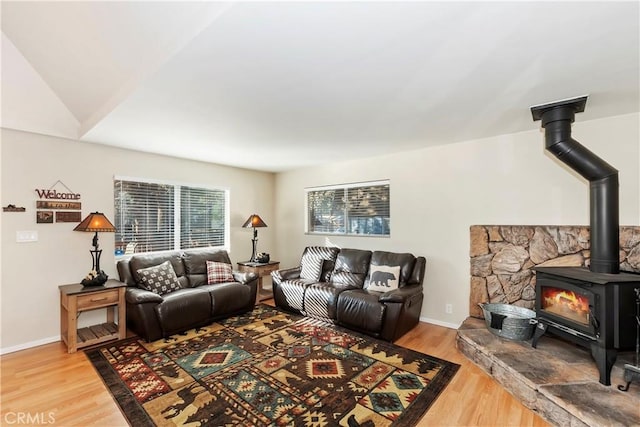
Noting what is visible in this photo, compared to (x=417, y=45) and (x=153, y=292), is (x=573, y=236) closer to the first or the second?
(x=417, y=45)

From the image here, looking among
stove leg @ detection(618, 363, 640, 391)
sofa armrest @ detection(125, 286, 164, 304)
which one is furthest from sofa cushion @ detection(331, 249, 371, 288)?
stove leg @ detection(618, 363, 640, 391)

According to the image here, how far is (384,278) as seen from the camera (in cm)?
378

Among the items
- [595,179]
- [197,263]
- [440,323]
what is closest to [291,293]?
[197,263]

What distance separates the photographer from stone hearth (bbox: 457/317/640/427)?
1835mm

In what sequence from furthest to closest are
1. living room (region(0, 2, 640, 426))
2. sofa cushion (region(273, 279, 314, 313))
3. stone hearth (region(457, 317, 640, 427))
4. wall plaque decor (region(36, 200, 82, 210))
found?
sofa cushion (region(273, 279, 314, 313))
wall plaque decor (region(36, 200, 82, 210))
living room (region(0, 2, 640, 426))
stone hearth (region(457, 317, 640, 427))

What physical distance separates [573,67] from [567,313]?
1.93m

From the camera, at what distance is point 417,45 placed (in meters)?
1.66

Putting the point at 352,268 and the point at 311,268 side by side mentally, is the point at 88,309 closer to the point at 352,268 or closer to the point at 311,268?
the point at 311,268

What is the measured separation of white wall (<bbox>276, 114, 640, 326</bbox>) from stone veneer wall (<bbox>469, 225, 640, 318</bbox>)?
0.37ft

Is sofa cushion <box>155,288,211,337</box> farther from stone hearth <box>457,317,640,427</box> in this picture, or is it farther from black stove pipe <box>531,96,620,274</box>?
black stove pipe <box>531,96,620,274</box>

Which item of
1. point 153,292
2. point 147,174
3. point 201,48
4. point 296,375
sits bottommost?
point 296,375

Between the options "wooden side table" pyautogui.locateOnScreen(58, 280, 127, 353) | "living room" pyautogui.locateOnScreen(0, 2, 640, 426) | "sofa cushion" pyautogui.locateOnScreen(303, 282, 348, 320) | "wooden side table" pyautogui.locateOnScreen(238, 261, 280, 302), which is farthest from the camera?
"wooden side table" pyautogui.locateOnScreen(238, 261, 280, 302)

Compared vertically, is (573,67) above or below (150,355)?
above

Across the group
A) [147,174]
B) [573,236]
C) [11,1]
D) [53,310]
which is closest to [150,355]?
[53,310]
